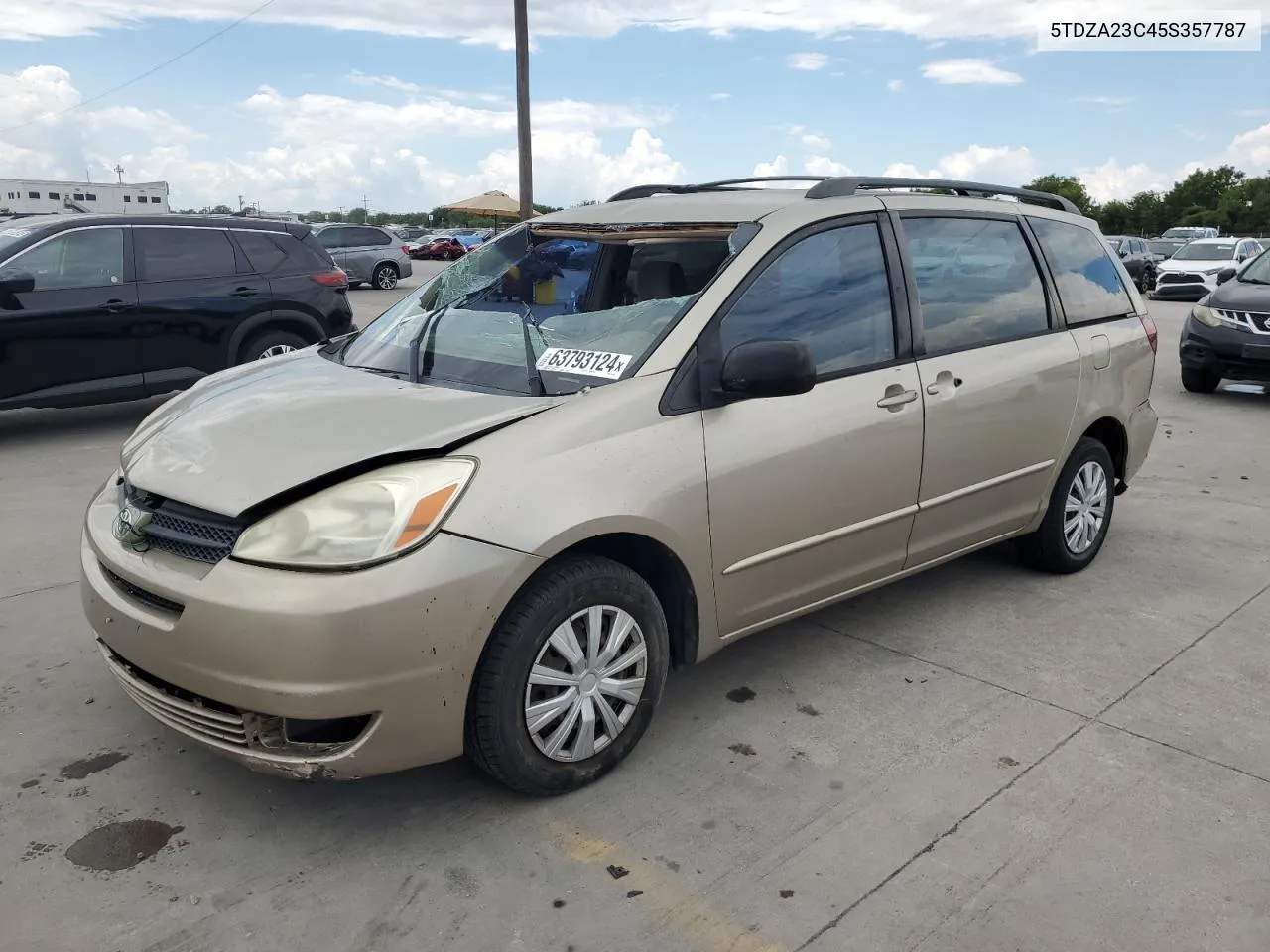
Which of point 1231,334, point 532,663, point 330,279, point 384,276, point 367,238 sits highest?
point 367,238

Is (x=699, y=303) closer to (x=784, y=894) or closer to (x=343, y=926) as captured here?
(x=784, y=894)

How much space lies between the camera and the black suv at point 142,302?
7680 mm

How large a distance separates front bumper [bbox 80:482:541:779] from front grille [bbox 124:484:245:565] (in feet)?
0.12

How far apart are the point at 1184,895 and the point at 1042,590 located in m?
2.30

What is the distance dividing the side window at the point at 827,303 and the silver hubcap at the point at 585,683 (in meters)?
0.97

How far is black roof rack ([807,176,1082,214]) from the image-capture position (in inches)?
155

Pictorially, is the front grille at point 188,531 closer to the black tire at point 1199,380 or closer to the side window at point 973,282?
the side window at point 973,282

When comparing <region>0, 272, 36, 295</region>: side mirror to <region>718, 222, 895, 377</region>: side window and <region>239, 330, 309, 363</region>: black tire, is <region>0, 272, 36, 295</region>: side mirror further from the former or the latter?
<region>718, 222, 895, 377</region>: side window

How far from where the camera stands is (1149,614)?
4.60m

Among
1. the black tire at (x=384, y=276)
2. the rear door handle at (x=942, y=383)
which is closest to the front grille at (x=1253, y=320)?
the rear door handle at (x=942, y=383)

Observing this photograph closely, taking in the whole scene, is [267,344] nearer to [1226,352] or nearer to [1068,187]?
[1226,352]

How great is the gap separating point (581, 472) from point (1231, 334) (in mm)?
8932

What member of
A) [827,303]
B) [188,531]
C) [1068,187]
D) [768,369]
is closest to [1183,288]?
[827,303]

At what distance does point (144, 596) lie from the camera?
2.92 metres
